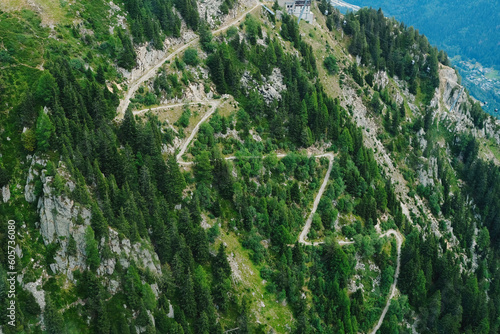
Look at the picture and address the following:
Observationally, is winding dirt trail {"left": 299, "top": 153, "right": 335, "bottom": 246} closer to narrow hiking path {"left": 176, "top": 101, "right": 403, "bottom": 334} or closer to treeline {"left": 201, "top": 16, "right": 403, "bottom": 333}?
narrow hiking path {"left": 176, "top": 101, "right": 403, "bottom": 334}

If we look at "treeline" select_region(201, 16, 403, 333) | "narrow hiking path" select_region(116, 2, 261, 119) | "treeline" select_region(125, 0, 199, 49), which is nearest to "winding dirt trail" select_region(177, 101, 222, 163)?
"treeline" select_region(201, 16, 403, 333)

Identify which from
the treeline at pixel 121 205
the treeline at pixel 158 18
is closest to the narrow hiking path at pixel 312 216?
the treeline at pixel 121 205

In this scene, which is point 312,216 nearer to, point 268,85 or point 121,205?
point 268,85

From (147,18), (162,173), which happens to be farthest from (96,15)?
(162,173)

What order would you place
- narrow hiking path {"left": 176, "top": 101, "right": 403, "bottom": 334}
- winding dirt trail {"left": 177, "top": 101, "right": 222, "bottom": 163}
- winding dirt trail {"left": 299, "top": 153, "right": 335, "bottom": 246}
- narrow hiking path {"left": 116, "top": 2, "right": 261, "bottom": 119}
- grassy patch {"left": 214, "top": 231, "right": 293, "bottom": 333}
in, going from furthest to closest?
winding dirt trail {"left": 299, "top": 153, "right": 335, "bottom": 246}
narrow hiking path {"left": 176, "top": 101, "right": 403, "bottom": 334}
winding dirt trail {"left": 177, "top": 101, "right": 222, "bottom": 163}
narrow hiking path {"left": 116, "top": 2, "right": 261, "bottom": 119}
grassy patch {"left": 214, "top": 231, "right": 293, "bottom": 333}

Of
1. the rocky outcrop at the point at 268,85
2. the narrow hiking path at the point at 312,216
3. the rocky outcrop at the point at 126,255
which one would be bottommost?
the rocky outcrop at the point at 126,255

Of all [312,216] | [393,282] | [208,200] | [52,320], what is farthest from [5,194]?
[393,282]

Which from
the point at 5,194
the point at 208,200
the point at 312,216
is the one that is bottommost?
the point at 5,194

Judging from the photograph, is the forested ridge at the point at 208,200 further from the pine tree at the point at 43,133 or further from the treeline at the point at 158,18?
the treeline at the point at 158,18
